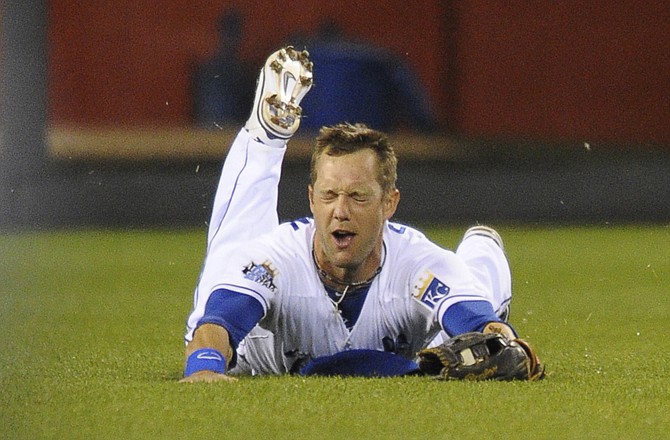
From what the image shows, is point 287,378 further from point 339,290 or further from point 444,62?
point 444,62

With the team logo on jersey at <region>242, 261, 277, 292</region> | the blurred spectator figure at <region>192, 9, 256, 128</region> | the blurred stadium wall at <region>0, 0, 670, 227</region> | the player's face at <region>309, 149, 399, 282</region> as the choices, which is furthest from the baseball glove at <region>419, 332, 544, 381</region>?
the blurred spectator figure at <region>192, 9, 256, 128</region>

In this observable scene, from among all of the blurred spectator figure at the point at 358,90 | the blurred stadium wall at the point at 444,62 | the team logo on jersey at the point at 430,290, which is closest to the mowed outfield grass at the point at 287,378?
the team logo on jersey at the point at 430,290

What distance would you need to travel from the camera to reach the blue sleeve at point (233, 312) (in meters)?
5.83

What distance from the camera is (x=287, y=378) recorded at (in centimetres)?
605

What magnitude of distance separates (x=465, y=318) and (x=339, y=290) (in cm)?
50

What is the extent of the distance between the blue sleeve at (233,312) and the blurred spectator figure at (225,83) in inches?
529

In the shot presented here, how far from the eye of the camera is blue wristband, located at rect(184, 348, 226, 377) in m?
5.75

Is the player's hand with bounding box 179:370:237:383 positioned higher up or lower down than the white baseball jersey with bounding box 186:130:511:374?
lower down

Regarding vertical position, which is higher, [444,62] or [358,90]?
[444,62]

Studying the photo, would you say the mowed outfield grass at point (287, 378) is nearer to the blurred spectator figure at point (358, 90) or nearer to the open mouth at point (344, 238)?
the open mouth at point (344, 238)

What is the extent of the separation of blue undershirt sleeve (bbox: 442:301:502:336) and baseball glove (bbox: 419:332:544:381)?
0.10 metres

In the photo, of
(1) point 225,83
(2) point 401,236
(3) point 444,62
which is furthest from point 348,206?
(3) point 444,62

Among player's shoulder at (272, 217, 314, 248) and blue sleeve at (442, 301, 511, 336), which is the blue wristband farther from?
blue sleeve at (442, 301, 511, 336)

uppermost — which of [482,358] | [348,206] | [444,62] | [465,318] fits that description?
[348,206]
